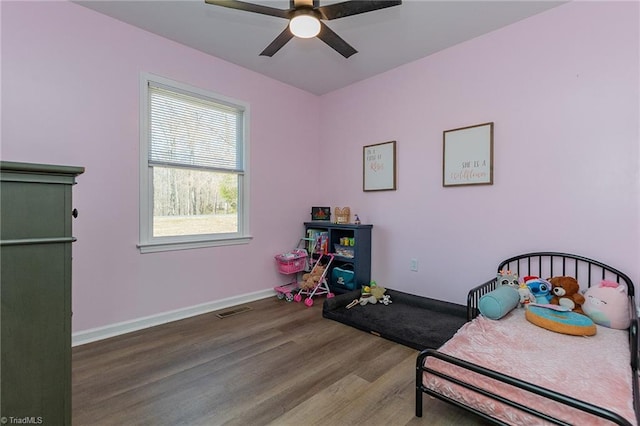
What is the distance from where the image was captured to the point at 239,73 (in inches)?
133

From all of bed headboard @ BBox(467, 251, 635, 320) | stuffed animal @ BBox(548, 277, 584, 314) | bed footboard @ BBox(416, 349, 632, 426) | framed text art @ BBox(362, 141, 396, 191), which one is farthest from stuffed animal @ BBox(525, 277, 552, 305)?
framed text art @ BBox(362, 141, 396, 191)

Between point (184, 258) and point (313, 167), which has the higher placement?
point (313, 167)

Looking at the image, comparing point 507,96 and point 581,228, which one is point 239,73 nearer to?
point 507,96

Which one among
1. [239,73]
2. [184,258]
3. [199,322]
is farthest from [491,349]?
[239,73]

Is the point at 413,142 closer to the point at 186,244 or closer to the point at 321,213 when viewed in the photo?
the point at 321,213

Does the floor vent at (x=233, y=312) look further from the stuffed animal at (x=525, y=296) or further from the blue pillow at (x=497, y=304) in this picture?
the stuffed animal at (x=525, y=296)

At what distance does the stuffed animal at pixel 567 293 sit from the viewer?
214 centimetres

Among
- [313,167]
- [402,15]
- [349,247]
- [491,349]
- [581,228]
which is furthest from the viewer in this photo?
[313,167]

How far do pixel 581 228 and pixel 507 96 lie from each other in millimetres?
1230

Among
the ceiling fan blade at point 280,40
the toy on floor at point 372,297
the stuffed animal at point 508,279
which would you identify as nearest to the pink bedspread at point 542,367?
the stuffed animal at point 508,279

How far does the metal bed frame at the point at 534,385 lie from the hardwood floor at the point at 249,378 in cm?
25

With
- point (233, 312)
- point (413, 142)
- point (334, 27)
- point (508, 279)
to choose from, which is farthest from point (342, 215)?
point (334, 27)

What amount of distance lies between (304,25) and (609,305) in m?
2.69

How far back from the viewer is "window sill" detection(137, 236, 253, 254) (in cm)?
274
